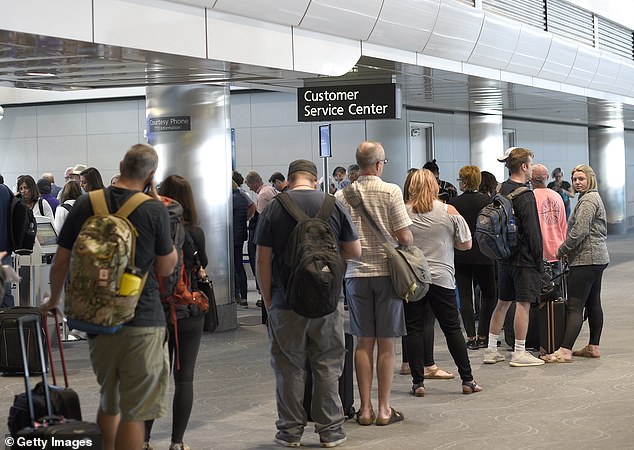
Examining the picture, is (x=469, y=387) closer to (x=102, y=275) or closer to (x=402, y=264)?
(x=402, y=264)

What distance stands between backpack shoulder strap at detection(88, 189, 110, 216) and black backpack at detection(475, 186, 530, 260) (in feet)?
15.9

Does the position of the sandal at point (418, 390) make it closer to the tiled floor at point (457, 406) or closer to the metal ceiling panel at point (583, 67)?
the tiled floor at point (457, 406)

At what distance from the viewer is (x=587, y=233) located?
10.3m

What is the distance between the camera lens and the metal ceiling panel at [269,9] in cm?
1041

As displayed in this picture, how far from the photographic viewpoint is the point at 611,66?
73.0 feet

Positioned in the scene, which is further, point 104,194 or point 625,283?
point 625,283

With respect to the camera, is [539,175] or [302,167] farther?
[539,175]

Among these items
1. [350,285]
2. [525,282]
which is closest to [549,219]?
[525,282]

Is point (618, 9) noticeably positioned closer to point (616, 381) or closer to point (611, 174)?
point (611, 174)

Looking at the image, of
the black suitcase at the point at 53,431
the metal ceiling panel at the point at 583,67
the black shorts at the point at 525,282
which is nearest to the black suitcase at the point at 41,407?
the black suitcase at the point at 53,431

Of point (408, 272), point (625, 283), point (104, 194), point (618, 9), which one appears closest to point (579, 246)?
point (408, 272)

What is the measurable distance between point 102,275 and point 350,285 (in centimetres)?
271

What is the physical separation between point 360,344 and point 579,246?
3.30 m

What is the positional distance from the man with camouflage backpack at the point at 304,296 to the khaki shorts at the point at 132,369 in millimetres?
1339
